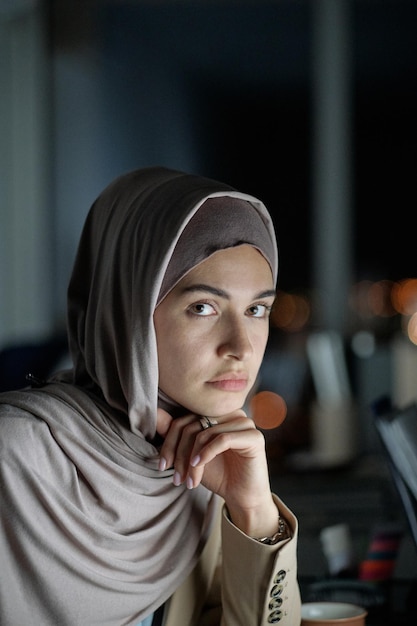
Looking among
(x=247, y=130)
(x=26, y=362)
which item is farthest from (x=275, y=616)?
(x=247, y=130)

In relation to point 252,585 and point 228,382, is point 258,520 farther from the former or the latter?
point 228,382

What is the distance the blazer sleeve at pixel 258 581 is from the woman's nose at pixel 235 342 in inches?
8.5

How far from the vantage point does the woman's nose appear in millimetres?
1120

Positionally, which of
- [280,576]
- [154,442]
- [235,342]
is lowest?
[280,576]

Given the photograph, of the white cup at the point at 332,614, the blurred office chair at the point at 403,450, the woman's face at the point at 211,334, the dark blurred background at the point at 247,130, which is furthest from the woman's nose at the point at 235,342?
the dark blurred background at the point at 247,130

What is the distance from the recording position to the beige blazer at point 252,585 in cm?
115

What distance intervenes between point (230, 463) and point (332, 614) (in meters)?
0.25

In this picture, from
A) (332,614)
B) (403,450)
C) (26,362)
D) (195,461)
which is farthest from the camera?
(26,362)

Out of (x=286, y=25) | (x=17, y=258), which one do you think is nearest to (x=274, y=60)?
(x=286, y=25)

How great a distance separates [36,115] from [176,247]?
12.6 feet

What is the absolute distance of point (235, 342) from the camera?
1.13 meters

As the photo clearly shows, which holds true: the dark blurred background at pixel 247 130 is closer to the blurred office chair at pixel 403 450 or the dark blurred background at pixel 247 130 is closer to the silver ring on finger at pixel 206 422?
the blurred office chair at pixel 403 450

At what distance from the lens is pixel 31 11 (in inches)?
186

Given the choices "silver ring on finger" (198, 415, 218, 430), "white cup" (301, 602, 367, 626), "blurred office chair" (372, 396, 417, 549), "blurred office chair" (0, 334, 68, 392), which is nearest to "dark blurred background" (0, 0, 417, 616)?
"blurred office chair" (0, 334, 68, 392)
